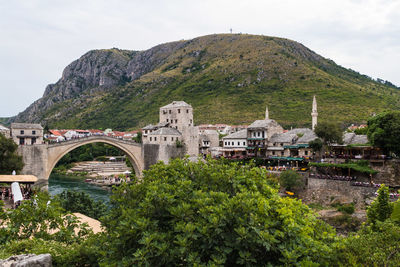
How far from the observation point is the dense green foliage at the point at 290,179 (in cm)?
2904

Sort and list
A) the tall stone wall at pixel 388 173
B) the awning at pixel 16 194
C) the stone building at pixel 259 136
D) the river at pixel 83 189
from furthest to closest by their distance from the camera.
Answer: the river at pixel 83 189
the stone building at pixel 259 136
the tall stone wall at pixel 388 173
the awning at pixel 16 194

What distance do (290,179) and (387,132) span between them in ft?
32.5

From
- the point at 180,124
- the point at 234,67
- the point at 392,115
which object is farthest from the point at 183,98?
the point at 392,115

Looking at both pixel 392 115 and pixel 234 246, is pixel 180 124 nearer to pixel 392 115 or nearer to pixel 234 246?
pixel 392 115

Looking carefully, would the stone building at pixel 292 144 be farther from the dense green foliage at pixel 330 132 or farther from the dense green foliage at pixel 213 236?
the dense green foliage at pixel 213 236

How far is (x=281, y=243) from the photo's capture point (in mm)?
6852

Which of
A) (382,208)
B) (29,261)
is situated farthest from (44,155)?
(382,208)

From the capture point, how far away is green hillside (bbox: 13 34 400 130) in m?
68.0

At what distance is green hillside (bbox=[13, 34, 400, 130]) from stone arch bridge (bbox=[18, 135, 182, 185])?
3242 centimetres

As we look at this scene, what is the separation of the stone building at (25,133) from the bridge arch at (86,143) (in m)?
2.66

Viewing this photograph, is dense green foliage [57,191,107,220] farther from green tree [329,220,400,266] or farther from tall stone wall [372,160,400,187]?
tall stone wall [372,160,400,187]

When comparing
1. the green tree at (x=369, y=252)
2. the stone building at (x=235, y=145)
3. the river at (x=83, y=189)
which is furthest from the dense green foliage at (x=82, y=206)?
the stone building at (x=235, y=145)

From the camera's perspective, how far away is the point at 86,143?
119 ft

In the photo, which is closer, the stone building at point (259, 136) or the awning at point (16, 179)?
the awning at point (16, 179)
